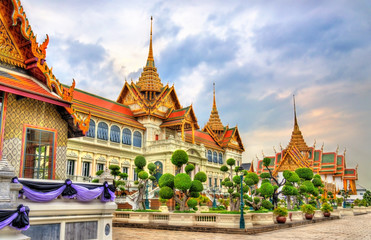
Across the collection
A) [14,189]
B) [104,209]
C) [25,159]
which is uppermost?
[25,159]

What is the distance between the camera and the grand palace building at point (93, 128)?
1128 centimetres

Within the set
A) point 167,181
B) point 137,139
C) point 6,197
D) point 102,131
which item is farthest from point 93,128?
point 6,197

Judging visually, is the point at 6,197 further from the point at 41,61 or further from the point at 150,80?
the point at 150,80

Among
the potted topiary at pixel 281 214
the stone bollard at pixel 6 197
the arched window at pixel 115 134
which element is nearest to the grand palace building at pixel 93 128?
the arched window at pixel 115 134

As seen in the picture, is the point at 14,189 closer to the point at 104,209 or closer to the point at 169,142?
the point at 104,209

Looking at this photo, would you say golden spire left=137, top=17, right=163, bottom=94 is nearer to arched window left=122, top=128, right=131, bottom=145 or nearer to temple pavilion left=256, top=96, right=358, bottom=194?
arched window left=122, top=128, right=131, bottom=145

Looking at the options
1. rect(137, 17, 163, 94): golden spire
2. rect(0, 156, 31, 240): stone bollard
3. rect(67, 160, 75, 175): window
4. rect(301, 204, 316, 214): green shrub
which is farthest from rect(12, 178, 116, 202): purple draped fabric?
rect(137, 17, 163, 94): golden spire

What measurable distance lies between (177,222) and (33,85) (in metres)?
11.7

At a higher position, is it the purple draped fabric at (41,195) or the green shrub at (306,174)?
the green shrub at (306,174)

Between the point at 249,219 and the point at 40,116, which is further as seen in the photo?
the point at 249,219

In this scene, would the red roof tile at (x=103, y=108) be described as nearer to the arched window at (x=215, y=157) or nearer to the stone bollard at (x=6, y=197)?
the arched window at (x=215, y=157)

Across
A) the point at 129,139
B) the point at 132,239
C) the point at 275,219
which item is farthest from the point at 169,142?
the point at 132,239

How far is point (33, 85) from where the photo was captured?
39.3 ft

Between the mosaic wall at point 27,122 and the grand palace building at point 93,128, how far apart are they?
3 cm
